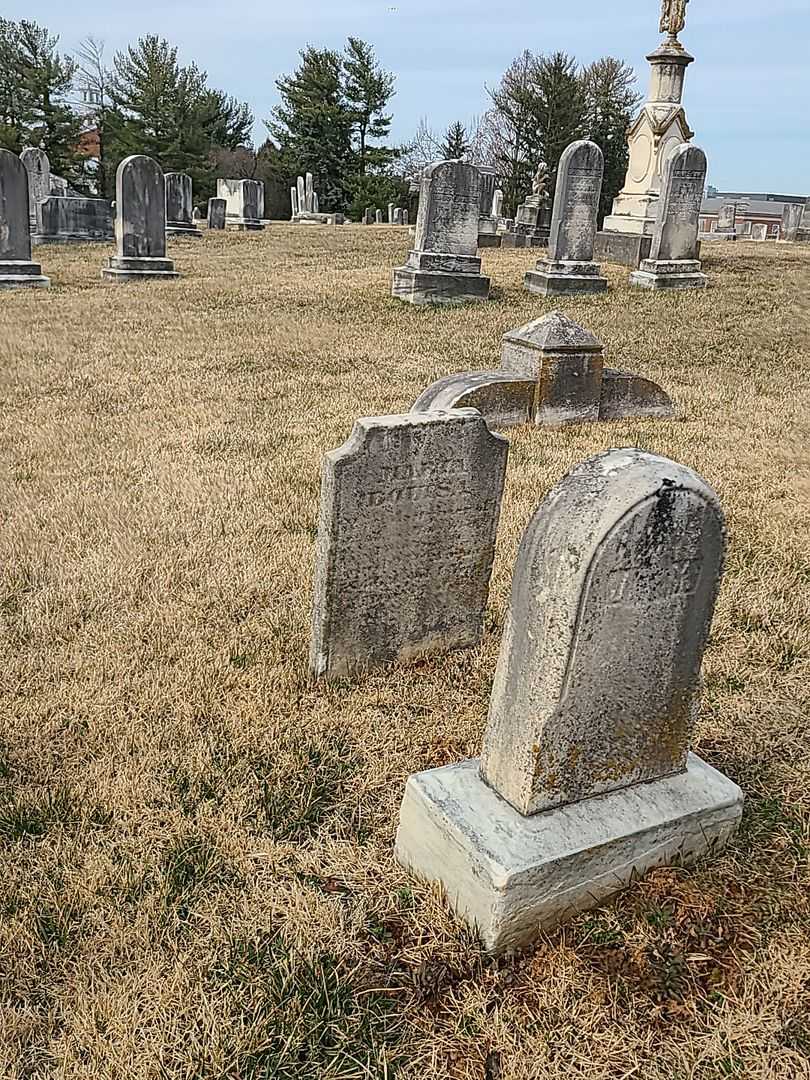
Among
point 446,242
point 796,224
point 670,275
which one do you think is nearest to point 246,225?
point 446,242

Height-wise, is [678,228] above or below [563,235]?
above

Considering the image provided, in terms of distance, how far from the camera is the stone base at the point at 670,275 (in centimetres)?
1473

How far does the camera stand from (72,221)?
22141mm

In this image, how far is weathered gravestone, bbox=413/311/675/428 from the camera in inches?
286

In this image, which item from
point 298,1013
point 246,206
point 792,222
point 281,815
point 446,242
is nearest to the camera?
point 298,1013

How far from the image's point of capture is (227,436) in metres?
7.08

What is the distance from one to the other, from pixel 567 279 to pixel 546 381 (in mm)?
7739

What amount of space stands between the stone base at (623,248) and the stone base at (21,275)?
10.7 meters

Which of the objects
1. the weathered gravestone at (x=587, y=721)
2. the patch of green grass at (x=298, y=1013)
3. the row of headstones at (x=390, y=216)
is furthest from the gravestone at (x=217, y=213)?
the patch of green grass at (x=298, y=1013)

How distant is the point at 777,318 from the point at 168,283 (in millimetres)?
10668

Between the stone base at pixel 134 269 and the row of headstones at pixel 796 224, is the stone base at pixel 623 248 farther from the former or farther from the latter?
the row of headstones at pixel 796 224

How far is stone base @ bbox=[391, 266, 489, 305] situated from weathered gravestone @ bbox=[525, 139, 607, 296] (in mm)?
1254

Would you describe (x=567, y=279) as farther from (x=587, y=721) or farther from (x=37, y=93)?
(x=37, y=93)

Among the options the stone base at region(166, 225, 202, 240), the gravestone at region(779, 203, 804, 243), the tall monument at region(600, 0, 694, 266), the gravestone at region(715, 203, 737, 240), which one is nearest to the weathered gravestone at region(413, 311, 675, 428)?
the tall monument at region(600, 0, 694, 266)
